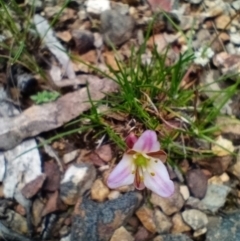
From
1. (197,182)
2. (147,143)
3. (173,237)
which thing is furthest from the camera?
(197,182)

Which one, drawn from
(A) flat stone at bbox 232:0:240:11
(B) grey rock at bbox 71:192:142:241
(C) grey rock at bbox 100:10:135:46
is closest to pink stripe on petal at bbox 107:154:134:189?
(B) grey rock at bbox 71:192:142:241

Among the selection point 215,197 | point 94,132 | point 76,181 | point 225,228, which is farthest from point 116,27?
point 225,228

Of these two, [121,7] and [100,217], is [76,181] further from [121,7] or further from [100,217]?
[121,7]

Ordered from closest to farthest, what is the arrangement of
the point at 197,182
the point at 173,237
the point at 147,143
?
the point at 147,143 → the point at 173,237 → the point at 197,182

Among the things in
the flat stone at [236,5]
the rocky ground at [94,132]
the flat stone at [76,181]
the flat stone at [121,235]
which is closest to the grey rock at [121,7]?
the rocky ground at [94,132]

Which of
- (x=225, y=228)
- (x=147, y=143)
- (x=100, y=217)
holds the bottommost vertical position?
(x=225, y=228)

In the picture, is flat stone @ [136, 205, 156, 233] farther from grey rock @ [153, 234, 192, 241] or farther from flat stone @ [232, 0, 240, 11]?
flat stone @ [232, 0, 240, 11]

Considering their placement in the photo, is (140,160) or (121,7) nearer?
(140,160)

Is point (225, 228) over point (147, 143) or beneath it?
beneath

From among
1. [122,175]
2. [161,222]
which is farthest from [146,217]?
[122,175]
